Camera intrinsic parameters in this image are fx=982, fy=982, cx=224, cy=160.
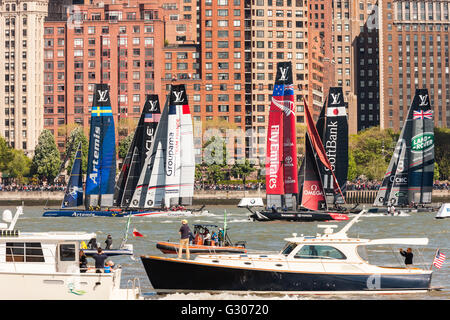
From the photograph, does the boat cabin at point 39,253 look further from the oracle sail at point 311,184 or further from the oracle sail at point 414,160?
the oracle sail at point 414,160

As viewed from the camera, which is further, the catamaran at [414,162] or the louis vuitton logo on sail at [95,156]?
the catamaran at [414,162]

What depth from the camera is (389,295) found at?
38.8m

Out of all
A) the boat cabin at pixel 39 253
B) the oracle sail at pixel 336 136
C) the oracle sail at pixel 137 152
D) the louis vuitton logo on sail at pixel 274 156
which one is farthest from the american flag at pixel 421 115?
the boat cabin at pixel 39 253

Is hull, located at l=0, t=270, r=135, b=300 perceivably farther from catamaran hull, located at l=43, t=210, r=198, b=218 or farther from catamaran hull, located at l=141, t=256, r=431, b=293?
catamaran hull, located at l=43, t=210, r=198, b=218

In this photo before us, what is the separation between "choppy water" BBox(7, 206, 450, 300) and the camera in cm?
4444

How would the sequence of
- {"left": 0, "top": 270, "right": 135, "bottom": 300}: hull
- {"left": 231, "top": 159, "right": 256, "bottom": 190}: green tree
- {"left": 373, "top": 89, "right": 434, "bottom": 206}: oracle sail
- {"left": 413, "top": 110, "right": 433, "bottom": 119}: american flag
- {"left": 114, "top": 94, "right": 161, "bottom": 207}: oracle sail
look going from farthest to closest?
1. {"left": 231, "top": 159, "right": 256, "bottom": 190}: green tree
2. {"left": 373, "top": 89, "right": 434, "bottom": 206}: oracle sail
3. {"left": 413, "top": 110, "right": 433, "bottom": 119}: american flag
4. {"left": 114, "top": 94, "right": 161, "bottom": 207}: oracle sail
5. {"left": 0, "top": 270, "right": 135, "bottom": 300}: hull

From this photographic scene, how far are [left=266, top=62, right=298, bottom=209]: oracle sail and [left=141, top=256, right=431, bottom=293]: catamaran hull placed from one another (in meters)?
50.6

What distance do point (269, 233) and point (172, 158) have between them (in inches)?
835

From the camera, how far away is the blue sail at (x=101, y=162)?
347ft

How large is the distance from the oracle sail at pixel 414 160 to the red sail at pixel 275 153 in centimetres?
2536

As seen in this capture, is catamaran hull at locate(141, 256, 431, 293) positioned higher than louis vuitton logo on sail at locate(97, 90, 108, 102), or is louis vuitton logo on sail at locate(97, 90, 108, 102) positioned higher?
louis vuitton logo on sail at locate(97, 90, 108, 102)

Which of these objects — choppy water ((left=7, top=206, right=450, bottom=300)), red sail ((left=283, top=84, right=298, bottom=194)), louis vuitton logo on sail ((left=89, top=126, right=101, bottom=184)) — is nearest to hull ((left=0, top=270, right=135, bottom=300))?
choppy water ((left=7, top=206, right=450, bottom=300))

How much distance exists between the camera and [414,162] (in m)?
112

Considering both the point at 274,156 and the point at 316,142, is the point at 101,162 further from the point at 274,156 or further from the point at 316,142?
the point at 316,142
